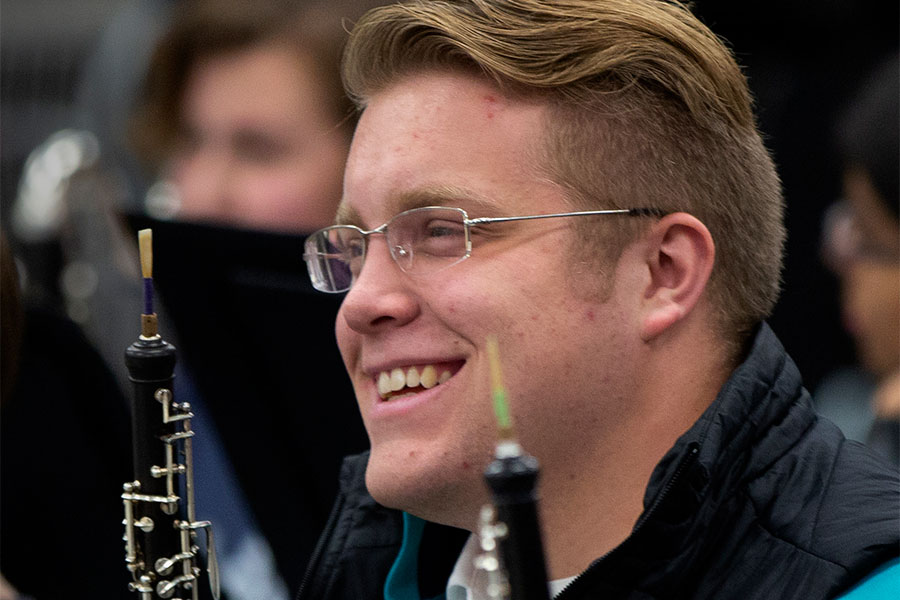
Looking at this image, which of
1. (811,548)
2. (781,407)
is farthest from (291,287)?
(811,548)

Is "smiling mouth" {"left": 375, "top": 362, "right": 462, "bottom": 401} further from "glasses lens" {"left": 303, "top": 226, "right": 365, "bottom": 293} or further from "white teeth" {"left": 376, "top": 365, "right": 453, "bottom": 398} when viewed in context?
"glasses lens" {"left": 303, "top": 226, "right": 365, "bottom": 293}

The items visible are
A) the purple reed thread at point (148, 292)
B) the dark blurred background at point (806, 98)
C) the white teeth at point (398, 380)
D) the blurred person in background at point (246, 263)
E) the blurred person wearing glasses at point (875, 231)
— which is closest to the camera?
the purple reed thread at point (148, 292)

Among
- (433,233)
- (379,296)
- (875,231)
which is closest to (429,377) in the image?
(379,296)

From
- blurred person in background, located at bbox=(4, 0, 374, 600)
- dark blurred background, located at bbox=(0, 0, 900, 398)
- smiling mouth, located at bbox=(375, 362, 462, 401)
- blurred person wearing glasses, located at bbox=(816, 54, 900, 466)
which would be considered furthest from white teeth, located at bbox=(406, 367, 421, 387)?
dark blurred background, located at bbox=(0, 0, 900, 398)

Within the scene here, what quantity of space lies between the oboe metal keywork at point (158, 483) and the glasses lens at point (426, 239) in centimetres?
55

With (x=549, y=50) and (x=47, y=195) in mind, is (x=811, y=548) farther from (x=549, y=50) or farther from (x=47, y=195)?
(x=47, y=195)

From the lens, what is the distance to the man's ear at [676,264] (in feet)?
8.55

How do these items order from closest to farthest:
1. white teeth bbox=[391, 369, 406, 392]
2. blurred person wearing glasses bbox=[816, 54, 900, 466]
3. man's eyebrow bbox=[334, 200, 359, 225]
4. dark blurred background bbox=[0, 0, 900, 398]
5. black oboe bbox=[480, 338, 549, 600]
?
1. black oboe bbox=[480, 338, 549, 600]
2. white teeth bbox=[391, 369, 406, 392]
3. man's eyebrow bbox=[334, 200, 359, 225]
4. blurred person wearing glasses bbox=[816, 54, 900, 466]
5. dark blurred background bbox=[0, 0, 900, 398]

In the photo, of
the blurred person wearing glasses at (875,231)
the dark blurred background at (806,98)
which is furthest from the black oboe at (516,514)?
the dark blurred background at (806,98)

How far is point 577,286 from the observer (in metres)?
2.53

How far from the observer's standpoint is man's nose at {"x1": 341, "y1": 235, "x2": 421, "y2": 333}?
2.57 m

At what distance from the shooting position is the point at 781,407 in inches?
101

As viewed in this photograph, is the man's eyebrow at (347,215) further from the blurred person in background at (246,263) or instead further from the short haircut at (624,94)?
the blurred person in background at (246,263)

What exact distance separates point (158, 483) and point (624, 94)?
123 centimetres
